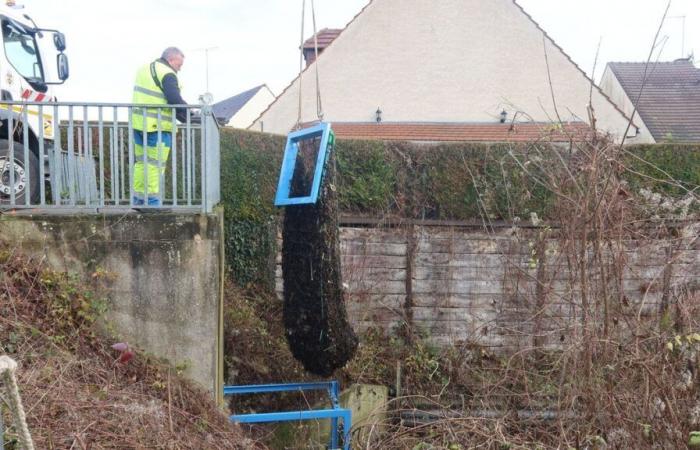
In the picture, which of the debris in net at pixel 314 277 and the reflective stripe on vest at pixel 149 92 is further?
the reflective stripe on vest at pixel 149 92

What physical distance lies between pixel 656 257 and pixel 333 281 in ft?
10.5

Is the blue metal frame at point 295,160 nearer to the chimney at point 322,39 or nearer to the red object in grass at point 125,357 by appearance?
the red object in grass at point 125,357

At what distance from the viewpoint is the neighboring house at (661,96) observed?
1530 cm

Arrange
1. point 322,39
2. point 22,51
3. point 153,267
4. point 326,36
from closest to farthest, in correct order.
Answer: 1. point 153,267
2. point 22,51
3. point 322,39
4. point 326,36

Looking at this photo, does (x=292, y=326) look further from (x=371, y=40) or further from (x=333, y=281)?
(x=371, y=40)

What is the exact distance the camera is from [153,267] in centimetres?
471

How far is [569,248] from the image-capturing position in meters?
4.24

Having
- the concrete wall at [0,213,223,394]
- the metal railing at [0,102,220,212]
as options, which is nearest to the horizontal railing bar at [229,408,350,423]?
the concrete wall at [0,213,223,394]

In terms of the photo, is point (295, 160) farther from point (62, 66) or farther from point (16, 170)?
point (62, 66)

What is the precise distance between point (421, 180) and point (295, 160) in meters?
2.66

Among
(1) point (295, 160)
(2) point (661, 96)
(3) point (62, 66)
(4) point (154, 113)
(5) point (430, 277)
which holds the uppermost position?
(2) point (661, 96)

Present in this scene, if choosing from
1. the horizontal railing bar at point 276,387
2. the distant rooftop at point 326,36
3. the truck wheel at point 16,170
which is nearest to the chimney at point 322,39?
the distant rooftop at point 326,36

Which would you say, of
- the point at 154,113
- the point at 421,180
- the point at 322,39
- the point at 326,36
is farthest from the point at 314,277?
the point at 326,36

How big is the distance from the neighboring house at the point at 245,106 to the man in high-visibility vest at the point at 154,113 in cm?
1542
